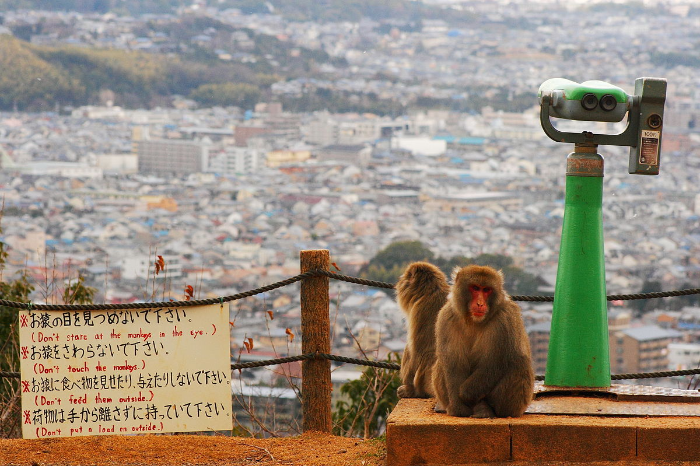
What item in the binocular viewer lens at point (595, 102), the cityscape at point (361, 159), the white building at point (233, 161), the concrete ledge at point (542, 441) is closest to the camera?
the concrete ledge at point (542, 441)

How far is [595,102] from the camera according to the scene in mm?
3582

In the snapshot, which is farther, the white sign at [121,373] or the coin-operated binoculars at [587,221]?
the white sign at [121,373]

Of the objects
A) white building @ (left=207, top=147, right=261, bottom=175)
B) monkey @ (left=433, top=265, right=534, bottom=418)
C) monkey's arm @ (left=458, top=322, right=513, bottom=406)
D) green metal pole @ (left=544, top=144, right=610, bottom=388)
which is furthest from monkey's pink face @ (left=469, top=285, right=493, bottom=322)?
white building @ (left=207, top=147, right=261, bottom=175)

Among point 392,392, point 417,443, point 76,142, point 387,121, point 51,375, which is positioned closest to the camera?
point 417,443

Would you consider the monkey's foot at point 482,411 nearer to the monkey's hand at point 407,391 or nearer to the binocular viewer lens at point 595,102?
the monkey's hand at point 407,391

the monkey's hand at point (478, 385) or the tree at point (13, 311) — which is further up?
the monkey's hand at point (478, 385)

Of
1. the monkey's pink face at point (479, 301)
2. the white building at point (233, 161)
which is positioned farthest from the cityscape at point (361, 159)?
the monkey's pink face at point (479, 301)

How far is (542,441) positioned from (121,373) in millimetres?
1793

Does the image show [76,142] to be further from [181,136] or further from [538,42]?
[538,42]

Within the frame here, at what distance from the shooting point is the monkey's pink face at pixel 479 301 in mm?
3186

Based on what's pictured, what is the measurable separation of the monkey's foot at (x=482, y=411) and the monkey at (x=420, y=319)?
59cm

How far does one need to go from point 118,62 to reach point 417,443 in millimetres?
35540

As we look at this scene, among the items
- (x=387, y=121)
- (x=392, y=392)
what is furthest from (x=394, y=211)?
(x=392, y=392)

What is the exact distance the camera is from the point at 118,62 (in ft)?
120
